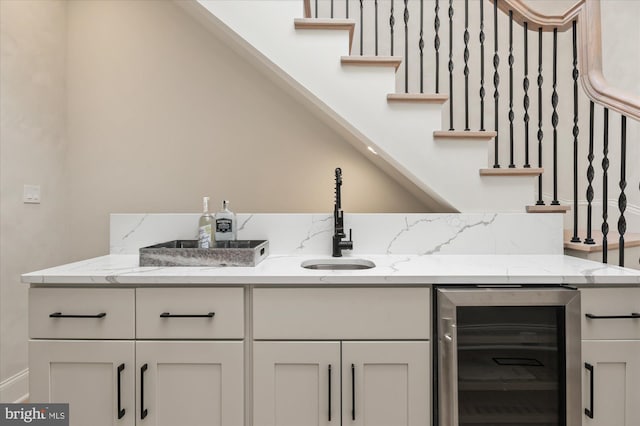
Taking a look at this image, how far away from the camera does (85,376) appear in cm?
131

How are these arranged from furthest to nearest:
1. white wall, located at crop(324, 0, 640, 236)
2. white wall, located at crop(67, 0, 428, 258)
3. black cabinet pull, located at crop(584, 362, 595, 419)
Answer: white wall, located at crop(324, 0, 640, 236) < white wall, located at crop(67, 0, 428, 258) < black cabinet pull, located at crop(584, 362, 595, 419)

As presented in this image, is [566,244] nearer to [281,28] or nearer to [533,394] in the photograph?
[533,394]

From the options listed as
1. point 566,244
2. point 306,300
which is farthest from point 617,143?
point 306,300

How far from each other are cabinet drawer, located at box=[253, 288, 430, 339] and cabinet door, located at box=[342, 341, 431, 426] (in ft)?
0.17

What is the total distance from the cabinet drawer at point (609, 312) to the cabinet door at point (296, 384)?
0.92m

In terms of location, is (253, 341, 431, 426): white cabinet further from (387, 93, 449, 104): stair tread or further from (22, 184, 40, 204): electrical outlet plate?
(22, 184, 40, 204): electrical outlet plate

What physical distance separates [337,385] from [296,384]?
0.15 m

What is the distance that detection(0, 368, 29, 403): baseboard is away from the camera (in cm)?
192

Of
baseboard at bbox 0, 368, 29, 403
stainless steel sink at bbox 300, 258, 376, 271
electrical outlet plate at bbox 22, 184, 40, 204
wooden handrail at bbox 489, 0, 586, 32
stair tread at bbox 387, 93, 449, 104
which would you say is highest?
wooden handrail at bbox 489, 0, 586, 32

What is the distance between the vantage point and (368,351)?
4.31 feet

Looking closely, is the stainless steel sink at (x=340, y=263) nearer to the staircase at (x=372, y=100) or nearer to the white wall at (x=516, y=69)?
the staircase at (x=372, y=100)

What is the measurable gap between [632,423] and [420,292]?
889mm

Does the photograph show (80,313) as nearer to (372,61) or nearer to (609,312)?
(372,61)

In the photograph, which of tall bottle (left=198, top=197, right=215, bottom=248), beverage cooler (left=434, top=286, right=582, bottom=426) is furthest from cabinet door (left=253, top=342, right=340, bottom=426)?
tall bottle (left=198, top=197, right=215, bottom=248)
